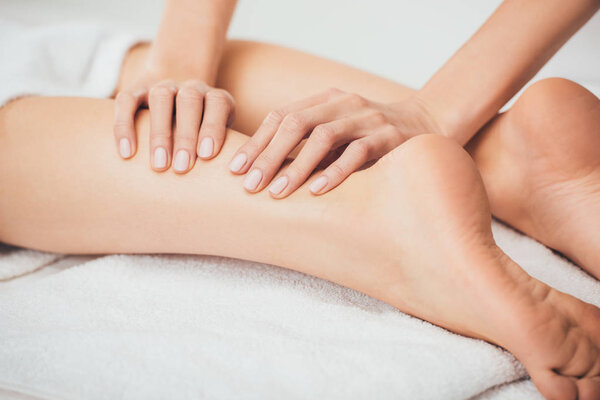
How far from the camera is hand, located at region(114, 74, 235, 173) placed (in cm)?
59

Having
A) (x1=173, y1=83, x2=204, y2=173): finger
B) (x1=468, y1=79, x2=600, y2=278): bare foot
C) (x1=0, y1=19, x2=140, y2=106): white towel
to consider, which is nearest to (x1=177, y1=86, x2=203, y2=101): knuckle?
(x1=173, y1=83, x2=204, y2=173): finger

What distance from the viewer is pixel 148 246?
64cm

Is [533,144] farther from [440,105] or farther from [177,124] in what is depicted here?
[177,124]

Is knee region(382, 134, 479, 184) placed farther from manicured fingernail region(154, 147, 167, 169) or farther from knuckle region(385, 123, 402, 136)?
manicured fingernail region(154, 147, 167, 169)

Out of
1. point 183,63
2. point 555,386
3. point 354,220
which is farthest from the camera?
point 183,63

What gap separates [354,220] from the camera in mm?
548

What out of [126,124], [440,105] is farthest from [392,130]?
[126,124]

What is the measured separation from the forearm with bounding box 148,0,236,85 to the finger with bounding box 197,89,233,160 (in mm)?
189

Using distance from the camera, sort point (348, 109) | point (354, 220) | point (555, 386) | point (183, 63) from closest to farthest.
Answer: point (555, 386), point (354, 220), point (348, 109), point (183, 63)

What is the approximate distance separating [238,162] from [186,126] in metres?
0.09

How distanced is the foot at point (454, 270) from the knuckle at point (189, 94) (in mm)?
237

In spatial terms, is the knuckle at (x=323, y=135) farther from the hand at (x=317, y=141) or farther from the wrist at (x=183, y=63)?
the wrist at (x=183, y=63)

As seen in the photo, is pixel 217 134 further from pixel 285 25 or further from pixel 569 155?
pixel 285 25

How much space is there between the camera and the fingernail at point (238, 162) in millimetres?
578
